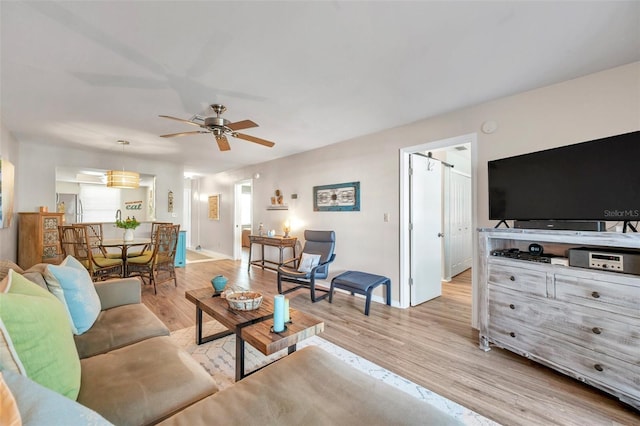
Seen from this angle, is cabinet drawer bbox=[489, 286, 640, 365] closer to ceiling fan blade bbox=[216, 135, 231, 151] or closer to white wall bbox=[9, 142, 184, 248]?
ceiling fan blade bbox=[216, 135, 231, 151]

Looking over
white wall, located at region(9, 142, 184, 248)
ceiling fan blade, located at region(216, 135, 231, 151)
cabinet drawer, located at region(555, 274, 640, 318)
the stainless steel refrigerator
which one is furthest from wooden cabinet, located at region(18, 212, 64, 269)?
cabinet drawer, located at region(555, 274, 640, 318)

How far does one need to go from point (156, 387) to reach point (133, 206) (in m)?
6.22

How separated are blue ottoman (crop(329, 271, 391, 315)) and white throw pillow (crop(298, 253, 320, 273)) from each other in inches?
20.6

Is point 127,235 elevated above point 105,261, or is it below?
above

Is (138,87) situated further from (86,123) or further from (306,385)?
(306,385)

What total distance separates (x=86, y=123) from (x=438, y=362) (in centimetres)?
482

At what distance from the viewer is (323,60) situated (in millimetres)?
2064

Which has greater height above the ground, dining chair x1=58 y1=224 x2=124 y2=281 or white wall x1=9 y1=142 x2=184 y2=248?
white wall x1=9 y1=142 x2=184 y2=248

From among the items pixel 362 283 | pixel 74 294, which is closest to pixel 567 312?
pixel 362 283

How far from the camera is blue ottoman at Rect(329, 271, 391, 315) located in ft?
10.7

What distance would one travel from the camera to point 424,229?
3.82m

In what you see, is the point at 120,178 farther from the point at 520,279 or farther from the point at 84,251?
the point at 520,279

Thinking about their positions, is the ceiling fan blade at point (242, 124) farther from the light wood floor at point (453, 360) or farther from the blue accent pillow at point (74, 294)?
the light wood floor at point (453, 360)

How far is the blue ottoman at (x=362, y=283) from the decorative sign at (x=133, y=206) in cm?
518
